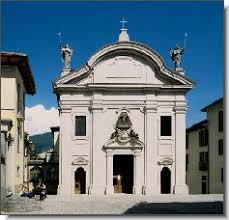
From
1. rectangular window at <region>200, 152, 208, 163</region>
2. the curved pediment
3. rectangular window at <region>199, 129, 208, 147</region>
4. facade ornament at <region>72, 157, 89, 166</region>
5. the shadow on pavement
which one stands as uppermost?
the curved pediment

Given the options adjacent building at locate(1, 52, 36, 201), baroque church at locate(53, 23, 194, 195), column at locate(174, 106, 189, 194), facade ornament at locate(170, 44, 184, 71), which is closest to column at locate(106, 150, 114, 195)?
baroque church at locate(53, 23, 194, 195)

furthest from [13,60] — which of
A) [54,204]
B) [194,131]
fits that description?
[194,131]

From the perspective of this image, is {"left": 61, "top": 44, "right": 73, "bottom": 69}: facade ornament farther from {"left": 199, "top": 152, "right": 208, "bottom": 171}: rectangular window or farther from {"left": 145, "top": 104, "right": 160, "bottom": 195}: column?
{"left": 199, "top": 152, "right": 208, "bottom": 171}: rectangular window

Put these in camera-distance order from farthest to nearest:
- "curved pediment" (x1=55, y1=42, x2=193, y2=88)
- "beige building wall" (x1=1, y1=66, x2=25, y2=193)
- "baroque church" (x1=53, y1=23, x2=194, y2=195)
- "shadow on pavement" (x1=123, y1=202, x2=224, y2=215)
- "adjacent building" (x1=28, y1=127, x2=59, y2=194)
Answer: "adjacent building" (x1=28, y1=127, x2=59, y2=194) → "baroque church" (x1=53, y1=23, x2=194, y2=195) → "curved pediment" (x1=55, y1=42, x2=193, y2=88) → "beige building wall" (x1=1, y1=66, x2=25, y2=193) → "shadow on pavement" (x1=123, y1=202, x2=224, y2=215)

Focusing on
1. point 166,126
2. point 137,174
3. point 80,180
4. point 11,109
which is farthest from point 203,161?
point 11,109

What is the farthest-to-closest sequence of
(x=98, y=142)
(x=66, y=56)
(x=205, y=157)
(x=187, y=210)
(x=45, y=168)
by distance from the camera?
(x=205, y=157) < (x=45, y=168) < (x=66, y=56) < (x=98, y=142) < (x=187, y=210)

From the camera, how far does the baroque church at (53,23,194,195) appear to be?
1917 cm

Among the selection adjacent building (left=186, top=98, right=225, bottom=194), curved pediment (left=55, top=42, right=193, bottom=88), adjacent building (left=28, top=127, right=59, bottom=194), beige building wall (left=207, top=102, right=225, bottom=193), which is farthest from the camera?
adjacent building (left=28, top=127, right=59, bottom=194)

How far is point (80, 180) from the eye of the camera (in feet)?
64.4

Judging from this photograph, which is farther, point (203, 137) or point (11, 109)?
point (203, 137)

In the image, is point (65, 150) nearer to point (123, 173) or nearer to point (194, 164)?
point (123, 173)

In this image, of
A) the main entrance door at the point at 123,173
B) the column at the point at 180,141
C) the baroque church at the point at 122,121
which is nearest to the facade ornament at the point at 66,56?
the baroque church at the point at 122,121

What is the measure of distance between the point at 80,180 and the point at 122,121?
7.72ft

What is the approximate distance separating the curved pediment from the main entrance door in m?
2.56
